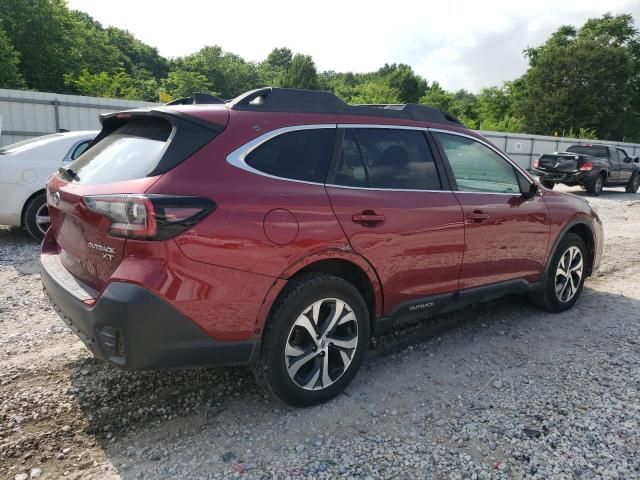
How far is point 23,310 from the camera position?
4441 mm

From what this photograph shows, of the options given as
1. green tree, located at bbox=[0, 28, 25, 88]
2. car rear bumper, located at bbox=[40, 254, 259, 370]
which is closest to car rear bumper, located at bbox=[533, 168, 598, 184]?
car rear bumper, located at bbox=[40, 254, 259, 370]

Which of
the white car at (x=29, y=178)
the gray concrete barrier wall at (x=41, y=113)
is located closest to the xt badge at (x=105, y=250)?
the white car at (x=29, y=178)

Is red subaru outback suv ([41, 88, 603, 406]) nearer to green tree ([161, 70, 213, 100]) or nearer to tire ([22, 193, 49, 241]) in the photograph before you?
tire ([22, 193, 49, 241])

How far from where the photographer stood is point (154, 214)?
7.70 ft

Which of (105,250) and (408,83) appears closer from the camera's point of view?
(105,250)

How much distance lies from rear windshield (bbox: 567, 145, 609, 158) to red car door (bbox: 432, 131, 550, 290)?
49.1 feet

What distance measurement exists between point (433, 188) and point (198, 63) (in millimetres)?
69748

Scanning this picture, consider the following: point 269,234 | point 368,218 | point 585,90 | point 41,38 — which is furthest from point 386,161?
point 585,90

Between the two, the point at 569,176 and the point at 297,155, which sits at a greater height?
the point at 297,155

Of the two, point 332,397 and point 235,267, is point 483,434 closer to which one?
point 332,397

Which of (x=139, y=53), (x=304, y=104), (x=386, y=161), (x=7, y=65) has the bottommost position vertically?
(x=386, y=161)

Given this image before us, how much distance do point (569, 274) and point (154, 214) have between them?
4.02 meters

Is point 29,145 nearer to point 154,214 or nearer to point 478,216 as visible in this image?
point 154,214

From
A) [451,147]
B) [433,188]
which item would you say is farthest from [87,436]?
[451,147]
